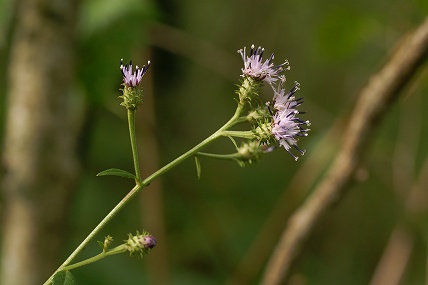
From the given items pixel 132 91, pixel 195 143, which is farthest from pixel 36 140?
pixel 195 143

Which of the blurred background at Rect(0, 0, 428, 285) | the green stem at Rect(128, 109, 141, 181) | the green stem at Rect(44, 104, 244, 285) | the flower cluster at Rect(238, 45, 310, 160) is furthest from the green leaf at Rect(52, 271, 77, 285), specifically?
the blurred background at Rect(0, 0, 428, 285)

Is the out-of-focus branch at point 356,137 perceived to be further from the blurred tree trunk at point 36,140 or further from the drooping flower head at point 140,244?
the drooping flower head at point 140,244

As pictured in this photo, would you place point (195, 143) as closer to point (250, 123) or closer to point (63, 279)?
point (250, 123)

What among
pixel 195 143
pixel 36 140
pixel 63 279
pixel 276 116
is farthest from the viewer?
pixel 195 143

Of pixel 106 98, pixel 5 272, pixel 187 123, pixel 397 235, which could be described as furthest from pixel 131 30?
pixel 187 123

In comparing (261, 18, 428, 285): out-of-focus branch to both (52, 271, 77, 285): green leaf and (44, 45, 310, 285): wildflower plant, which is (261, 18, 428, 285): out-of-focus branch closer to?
(44, 45, 310, 285): wildflower plant

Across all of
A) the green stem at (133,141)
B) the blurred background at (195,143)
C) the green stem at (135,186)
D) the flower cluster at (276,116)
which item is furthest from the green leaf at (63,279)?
the blurred background at (195,143)
